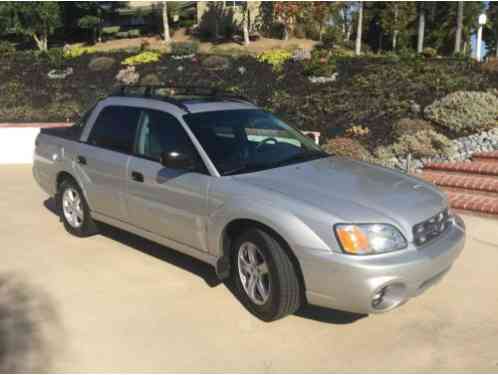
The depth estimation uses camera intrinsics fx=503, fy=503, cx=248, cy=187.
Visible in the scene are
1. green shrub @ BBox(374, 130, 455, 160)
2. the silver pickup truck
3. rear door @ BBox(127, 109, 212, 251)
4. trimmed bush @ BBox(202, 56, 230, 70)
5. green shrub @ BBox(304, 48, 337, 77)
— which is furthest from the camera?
trimmed bush @ BBox(202, 56, 230, 70)

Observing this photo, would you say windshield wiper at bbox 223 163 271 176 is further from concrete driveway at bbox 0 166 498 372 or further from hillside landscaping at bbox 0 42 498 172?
hillside landscaping at bbox 0 42 498 172

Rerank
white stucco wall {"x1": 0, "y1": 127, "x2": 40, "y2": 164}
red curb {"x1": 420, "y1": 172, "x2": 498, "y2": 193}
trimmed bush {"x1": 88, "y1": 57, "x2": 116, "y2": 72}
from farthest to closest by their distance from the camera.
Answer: trimmed bush {"x1": 88, "y1": 57, "x2": 116, "y2": 72} < white stucco wall {"x1": 0, "y1": 127, "x2": 40, "y2": 164} < red curb {"x1": 420, "y1": 172, "x2": 498, "y2": 193}

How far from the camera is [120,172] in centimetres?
503

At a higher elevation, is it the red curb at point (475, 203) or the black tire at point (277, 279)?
the black tire at point (277, 279)

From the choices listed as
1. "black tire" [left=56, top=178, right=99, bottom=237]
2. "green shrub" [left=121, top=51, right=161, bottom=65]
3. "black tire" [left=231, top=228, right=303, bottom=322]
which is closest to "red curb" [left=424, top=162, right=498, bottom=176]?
"black tire" [left=231, top=228, right=303, bottom=322]

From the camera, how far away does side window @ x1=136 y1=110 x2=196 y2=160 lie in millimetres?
4582

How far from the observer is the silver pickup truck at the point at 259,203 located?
349 cm

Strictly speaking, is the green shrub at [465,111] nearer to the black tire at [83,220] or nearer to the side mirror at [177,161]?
the side mirror at [177,161]

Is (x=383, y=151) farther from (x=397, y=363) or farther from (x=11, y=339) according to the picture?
(x=11, y=339)

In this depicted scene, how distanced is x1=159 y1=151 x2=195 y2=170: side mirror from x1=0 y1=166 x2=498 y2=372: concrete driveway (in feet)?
3.78

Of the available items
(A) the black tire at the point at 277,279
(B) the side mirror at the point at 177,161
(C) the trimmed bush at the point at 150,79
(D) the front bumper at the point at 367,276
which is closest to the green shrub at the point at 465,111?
(D) the front bumper at the point at 367,276

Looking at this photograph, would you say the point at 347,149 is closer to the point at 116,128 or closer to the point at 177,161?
the point at 116,128

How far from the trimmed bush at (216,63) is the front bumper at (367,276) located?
13.2 metres

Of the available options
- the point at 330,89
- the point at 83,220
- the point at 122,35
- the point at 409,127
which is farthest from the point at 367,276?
the point at 122,35
